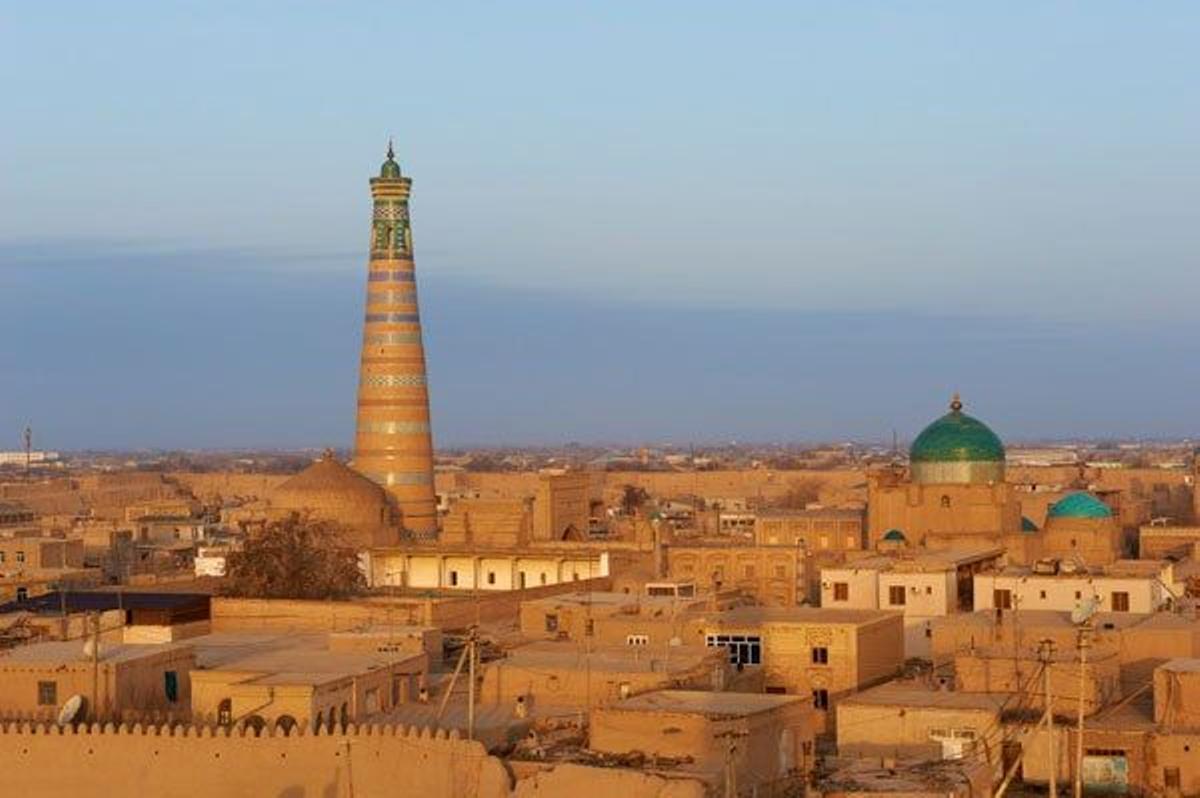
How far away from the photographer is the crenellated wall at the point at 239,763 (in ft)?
63.3

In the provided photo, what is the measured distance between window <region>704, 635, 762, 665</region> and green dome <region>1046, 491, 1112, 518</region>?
14839 millimetres

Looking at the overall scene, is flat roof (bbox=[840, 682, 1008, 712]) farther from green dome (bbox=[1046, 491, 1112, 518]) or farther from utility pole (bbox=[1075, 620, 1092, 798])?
green dome (bbox=[1046, 491, 1112, 518])

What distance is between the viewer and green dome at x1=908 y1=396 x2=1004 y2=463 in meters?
44.8

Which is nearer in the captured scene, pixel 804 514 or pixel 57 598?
pixel 57 598

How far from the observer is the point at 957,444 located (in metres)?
44.9

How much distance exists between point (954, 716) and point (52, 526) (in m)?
45.6

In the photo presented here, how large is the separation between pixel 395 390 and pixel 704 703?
33.6 metres

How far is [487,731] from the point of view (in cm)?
2162

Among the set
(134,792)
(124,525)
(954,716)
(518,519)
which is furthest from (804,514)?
(134,792)

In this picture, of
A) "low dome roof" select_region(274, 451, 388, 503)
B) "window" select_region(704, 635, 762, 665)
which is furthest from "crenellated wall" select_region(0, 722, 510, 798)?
"low dome roof" select_region(274, 451, 388, 503)

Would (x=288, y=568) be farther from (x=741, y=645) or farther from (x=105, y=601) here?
(x=741, y=645)

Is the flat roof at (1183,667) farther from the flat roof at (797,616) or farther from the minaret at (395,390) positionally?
the minaret at (395,390)

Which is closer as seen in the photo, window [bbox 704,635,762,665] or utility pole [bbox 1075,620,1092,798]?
utility pole [bbox 1075,620,1092,798]

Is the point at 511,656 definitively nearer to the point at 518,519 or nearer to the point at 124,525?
the point at 518,519
